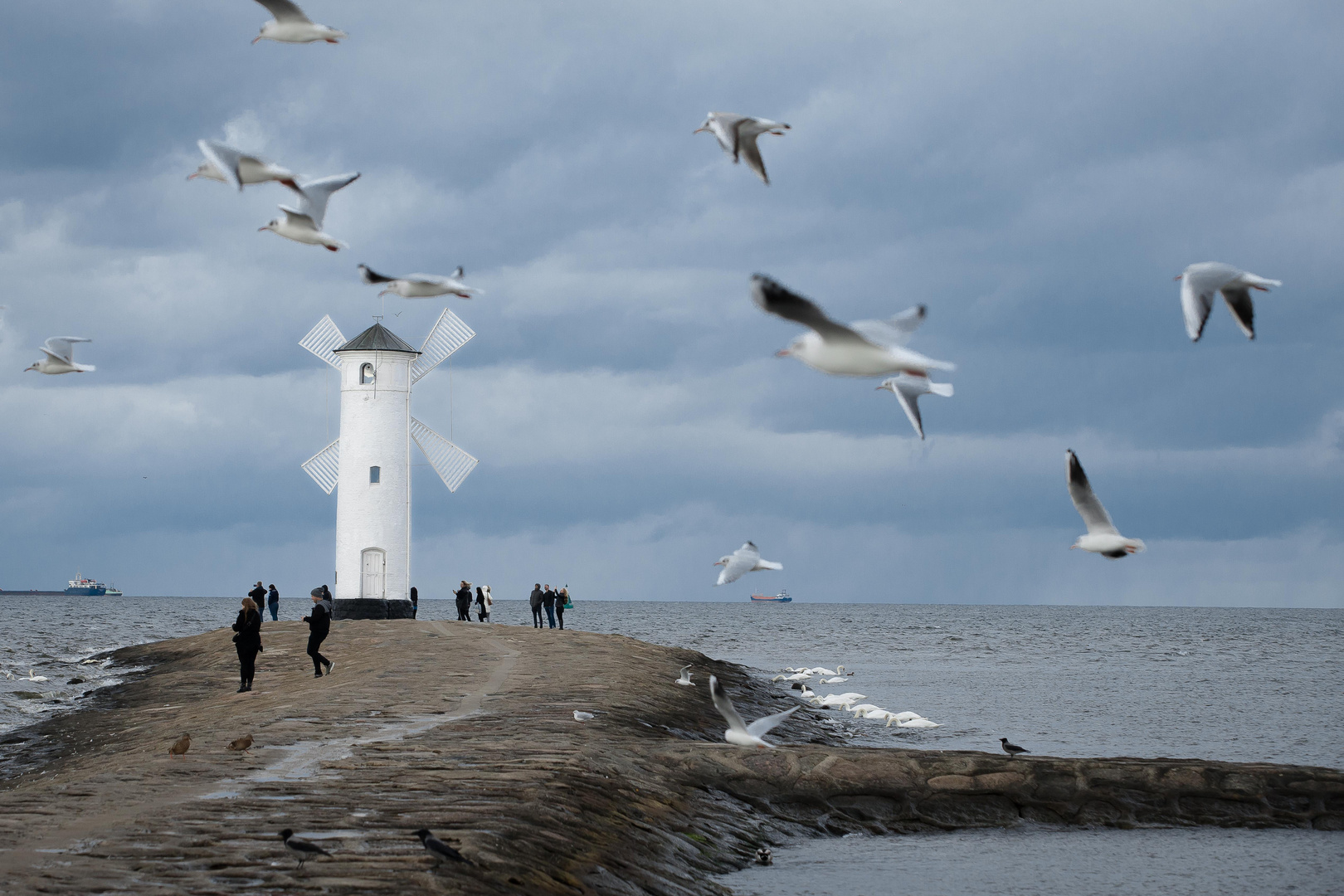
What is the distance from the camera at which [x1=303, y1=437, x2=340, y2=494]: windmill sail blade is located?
41219 mm

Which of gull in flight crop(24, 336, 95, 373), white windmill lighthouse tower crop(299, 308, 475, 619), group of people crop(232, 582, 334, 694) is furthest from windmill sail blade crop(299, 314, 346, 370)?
gull in flight crop(24, 336, 95, 373)

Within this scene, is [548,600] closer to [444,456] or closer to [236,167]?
[444,456]

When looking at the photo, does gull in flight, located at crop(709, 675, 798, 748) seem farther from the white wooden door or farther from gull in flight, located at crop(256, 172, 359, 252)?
the white wooden door

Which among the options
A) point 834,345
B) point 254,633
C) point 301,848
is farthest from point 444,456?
point 834,345

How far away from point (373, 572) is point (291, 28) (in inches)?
1185

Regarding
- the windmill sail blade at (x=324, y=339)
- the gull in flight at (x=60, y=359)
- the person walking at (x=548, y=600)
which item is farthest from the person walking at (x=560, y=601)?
the gull in flight at (x=60, y=359)

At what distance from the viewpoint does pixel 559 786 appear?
10.1 meters

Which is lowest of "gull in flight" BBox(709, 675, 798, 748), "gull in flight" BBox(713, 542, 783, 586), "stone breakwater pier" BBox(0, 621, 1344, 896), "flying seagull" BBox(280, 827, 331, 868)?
"stone breakwater pier" BBox(0, 621, 1344, 896)

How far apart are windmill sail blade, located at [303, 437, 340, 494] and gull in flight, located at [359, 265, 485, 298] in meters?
32.5

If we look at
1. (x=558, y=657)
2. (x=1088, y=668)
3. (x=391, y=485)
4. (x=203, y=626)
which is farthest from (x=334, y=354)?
(x=203, y=626)

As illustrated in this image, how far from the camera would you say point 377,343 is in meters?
38.8

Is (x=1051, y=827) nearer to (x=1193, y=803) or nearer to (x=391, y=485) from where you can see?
(x=1193, y=803)

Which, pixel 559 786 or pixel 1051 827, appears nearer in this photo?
pixel 559 786

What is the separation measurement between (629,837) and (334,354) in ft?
106
